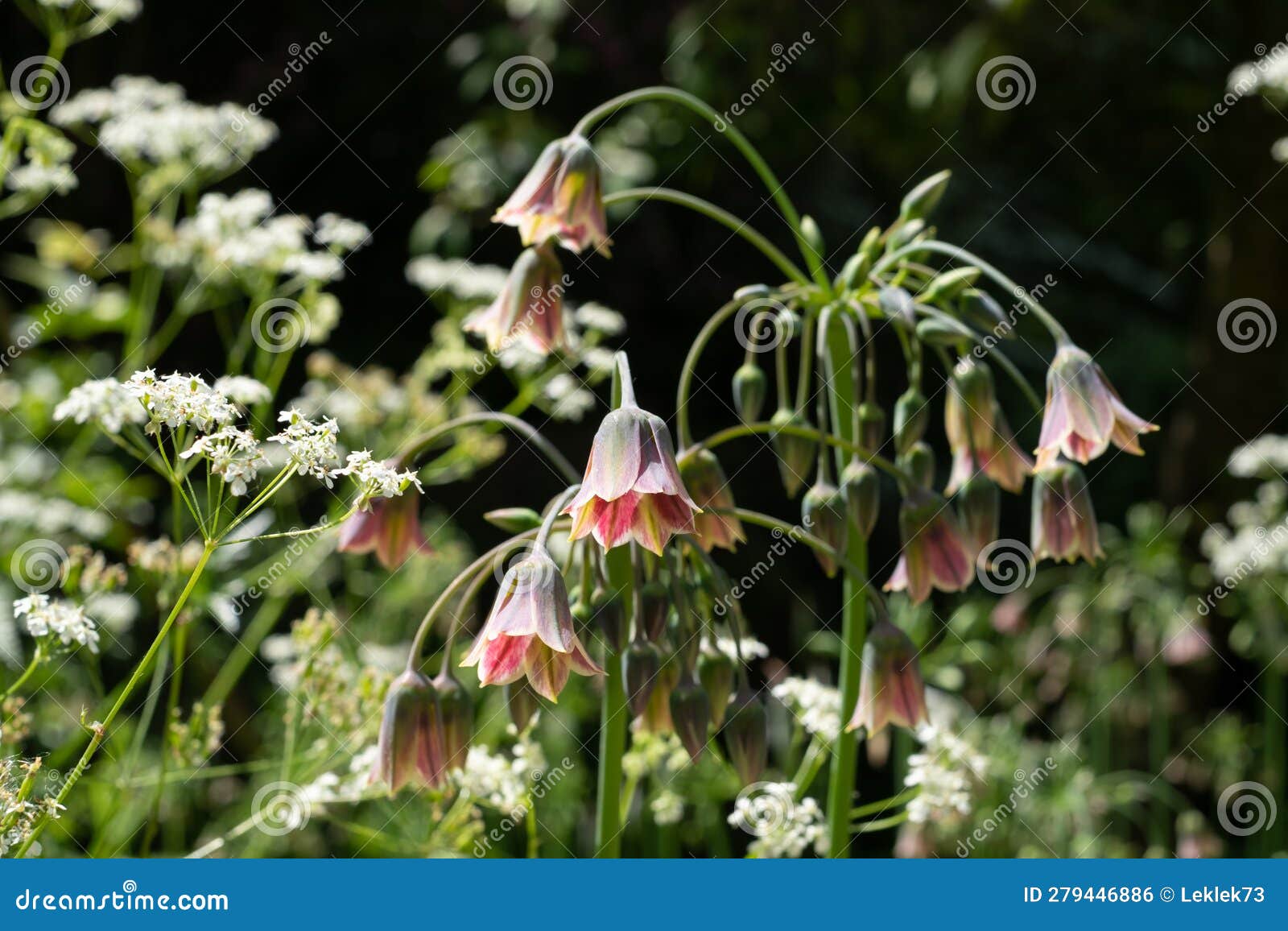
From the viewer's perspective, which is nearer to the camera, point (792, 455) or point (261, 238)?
point (792, 455)

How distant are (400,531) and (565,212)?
489mm

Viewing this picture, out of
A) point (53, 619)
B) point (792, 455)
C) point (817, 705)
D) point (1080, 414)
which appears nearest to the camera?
point (53, 619)

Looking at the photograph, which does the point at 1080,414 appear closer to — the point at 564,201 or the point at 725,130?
the point at 725,130

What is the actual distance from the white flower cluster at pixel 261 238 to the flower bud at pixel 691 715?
120cm

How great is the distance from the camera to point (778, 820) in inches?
63.3

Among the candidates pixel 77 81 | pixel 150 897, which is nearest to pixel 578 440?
pixel 77 81

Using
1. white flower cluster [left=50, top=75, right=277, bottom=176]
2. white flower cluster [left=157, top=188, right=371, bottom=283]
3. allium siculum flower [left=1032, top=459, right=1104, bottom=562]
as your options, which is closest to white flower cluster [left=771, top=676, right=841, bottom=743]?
allium siculum flower [left=1032, top=459, right=1104, bottom=562]

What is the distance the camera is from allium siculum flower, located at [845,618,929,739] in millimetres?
1509

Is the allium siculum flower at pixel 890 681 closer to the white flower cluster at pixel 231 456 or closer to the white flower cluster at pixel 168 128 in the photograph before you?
the white flower cluster at pixel 231 456

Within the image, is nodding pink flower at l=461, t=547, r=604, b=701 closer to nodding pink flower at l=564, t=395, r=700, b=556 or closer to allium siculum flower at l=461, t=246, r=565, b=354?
nodding pink flower at l=564, t=395, r=700, b=556

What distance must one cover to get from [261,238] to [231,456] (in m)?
1.13

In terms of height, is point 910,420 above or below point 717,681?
above

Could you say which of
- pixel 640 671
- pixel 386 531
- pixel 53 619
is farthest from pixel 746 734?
pixel 53 619

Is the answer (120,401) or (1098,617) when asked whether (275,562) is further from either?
(1098,617)
